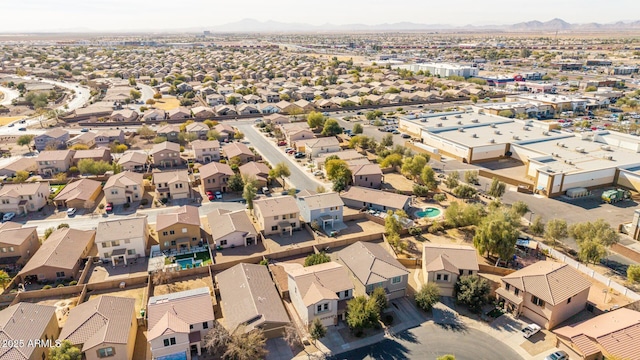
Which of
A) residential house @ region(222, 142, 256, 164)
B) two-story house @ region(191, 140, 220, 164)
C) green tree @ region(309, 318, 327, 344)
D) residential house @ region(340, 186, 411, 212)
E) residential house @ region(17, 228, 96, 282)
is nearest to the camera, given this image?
green tree @ region(309, 318, 327, 344)

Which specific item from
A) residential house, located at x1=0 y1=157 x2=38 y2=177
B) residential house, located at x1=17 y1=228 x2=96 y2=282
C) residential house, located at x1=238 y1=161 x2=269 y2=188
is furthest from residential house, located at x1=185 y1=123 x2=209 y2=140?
residential house, located at x1=17 y1=228 x2=96 y2=282

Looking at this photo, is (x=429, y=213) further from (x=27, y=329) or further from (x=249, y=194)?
(x=27, y=329)

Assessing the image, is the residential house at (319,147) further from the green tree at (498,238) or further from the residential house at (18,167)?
the residential house at (18,167)

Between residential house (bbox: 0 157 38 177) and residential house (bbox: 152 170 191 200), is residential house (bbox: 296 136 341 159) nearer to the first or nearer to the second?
residential house (bbox: 152 170 191 200)

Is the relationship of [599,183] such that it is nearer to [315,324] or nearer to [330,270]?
[330,270]

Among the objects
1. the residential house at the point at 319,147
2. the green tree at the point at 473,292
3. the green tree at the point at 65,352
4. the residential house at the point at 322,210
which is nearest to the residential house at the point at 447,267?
the green tree at the point at 473,292

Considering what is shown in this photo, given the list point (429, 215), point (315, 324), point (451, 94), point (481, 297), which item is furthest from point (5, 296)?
point (451, 94)
